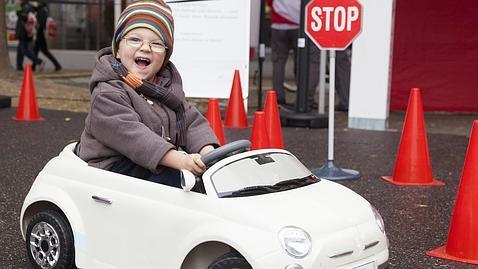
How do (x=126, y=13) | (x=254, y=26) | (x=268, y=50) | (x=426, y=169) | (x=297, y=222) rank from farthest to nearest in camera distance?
1. (x=268, y=50)
2. (x=254, y=26)
3. (x=426, y=169)
4. (x=126, y=13)
5. (x=297, y=222)

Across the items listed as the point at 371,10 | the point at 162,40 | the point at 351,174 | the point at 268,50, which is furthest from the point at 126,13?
the point at 268,50

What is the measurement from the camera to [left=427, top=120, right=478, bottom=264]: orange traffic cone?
179 inches

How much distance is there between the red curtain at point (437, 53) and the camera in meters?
11.2

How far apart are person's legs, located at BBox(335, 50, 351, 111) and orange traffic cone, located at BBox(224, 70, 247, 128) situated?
215 cm

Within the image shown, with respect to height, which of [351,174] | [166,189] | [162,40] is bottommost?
[351,174]

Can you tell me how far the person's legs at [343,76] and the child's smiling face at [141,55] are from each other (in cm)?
722

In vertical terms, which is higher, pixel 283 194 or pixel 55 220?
pixel 283 194

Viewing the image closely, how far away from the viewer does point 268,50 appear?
68.4 ft

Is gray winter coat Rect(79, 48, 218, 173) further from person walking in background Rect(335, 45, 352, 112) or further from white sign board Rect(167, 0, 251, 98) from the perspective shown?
person walking in background Rect(335, 45, 352, 112)

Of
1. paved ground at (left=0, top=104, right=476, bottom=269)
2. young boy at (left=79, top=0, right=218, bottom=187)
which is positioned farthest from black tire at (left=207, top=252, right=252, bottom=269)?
paved ground at (left=0, top=104, right=476, bottom=269)

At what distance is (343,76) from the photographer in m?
11.1

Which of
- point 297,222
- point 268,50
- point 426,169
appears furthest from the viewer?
point 268,50

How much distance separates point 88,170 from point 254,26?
23.9 ft

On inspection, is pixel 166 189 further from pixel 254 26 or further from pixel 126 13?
pixel 254 26
